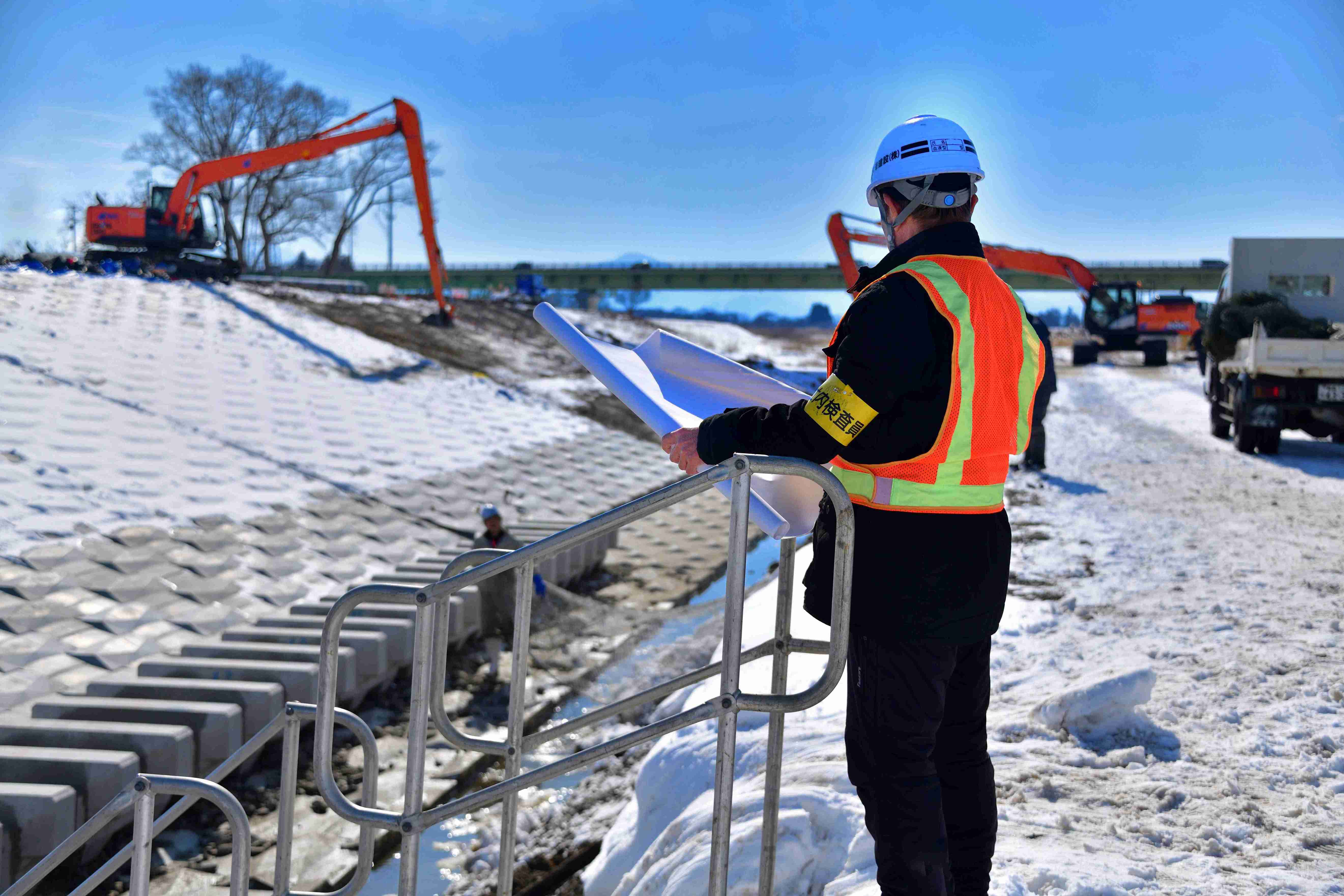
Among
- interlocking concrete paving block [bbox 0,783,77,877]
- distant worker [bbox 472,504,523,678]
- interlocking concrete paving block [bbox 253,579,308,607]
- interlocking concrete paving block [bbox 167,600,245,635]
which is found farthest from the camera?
distant worker [bbox 472,504,523,678]

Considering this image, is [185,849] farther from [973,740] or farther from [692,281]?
[692,281]

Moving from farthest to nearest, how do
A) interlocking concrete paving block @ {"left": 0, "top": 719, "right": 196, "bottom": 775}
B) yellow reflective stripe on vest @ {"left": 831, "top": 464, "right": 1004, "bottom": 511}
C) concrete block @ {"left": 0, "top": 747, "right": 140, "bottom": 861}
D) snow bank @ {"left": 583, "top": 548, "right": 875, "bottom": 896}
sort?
1. interlocking concrete paving block @ {"left": 0, "top": 719, "right": 196, "bottom": 775}
2. concrete block @ {"left": 0, "top": 747, "right": 140, "bottom": 861}
3. snow bank @ {"left": 583, "top": 548, "right": 875, "bottom": 896}
4. yellow reflective stripe on vest @ {"left": 831, "top": 464, "right": 1004, "bottom": 511}

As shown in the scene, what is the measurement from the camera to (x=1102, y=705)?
12.8 ft

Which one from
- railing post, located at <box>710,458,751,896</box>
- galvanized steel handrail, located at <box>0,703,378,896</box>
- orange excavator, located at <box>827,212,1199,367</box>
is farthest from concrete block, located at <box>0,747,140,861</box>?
orange excavator, located at <box>827,212,1199,367</box>

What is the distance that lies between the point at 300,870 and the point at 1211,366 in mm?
15372

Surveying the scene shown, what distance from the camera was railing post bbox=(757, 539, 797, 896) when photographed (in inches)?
97.0

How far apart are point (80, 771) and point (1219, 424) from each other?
49.0 ft

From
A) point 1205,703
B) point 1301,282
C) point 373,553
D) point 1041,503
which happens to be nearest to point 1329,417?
point 1301,282

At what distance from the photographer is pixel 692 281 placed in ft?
237

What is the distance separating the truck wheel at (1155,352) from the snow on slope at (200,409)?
853 inches

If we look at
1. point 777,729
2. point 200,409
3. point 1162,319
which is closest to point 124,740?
point 777,729

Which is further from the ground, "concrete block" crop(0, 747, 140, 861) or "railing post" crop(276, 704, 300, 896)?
"railing post" crop(276, 704, 300, 896)

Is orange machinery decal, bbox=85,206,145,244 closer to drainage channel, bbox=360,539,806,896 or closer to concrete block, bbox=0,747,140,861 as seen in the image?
drainage channel, bbox=360,539,806,896

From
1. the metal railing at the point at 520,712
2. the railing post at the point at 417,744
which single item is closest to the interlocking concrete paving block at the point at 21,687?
the metal railing at the point at 520,712
